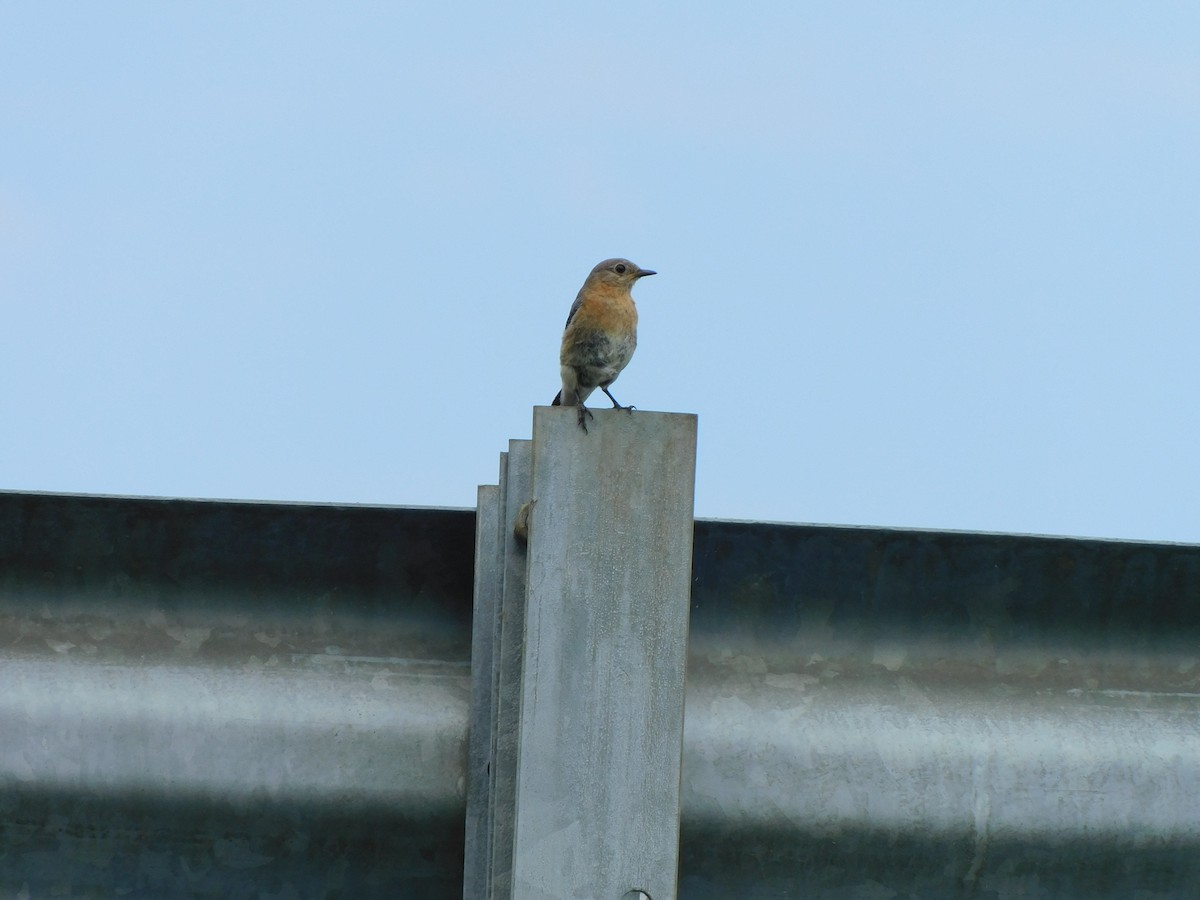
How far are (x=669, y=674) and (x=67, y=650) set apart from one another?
1186 mm

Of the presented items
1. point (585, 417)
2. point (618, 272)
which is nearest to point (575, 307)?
point (618, 272)

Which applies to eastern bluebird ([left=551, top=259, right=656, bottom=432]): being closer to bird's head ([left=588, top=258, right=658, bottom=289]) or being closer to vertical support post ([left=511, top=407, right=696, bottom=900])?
bird's head ([left=588, top=258, right=658, bottom=289])

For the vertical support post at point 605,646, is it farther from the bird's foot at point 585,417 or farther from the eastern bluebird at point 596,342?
the eastern bluebird at point 596,342

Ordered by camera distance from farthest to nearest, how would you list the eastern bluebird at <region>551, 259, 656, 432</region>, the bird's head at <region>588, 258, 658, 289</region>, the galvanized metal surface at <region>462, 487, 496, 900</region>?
the bird's head at <region>588, 258, 658, 289</region> < the eastern bluebird at <region>551, 259, 656, 432</region> < the galvanized metal surface at <region>462, 487, 496, 900</region>

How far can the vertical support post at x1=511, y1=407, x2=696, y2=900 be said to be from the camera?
8.45ft

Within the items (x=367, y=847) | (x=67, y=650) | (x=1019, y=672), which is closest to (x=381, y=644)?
(x=367, y=847)

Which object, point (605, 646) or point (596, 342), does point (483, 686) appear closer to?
point (605, 646)

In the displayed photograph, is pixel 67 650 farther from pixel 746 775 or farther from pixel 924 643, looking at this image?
pixel 924 643

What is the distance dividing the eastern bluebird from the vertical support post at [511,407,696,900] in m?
0.83

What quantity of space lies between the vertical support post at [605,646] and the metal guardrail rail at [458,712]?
0.27m

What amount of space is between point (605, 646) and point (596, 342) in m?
1.11

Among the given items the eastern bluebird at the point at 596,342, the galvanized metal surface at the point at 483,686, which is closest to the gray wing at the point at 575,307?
the eastern bluebird at the point at 596,342

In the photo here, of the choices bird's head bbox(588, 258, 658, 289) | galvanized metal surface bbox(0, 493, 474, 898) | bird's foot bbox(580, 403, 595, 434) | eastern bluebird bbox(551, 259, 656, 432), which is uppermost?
bird's head bbox(588, 258, 658, 289)

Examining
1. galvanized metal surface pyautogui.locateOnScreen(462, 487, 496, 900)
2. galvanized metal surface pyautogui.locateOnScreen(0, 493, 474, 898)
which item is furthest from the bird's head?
galvanized metal surface pyautogui.locateOnScreen(0, 493, 474, 898)
